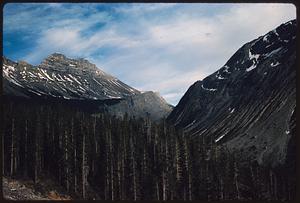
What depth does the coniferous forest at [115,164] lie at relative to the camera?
91.8 feet

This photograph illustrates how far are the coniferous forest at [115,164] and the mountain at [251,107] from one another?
703 inches

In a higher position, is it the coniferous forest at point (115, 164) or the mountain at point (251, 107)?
the mountain at point (251, 107)

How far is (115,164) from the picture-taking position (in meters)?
30.1

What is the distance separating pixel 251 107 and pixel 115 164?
6192 cm

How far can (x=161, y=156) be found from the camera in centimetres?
2934

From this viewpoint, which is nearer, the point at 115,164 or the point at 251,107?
the point at 115,164

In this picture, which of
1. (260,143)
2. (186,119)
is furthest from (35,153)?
(186,119)

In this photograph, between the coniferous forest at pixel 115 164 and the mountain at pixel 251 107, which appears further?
the mountain at pixel 251 107

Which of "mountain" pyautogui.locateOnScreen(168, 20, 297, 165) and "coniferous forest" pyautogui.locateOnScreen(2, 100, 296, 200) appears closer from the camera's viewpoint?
"coniferous forest" pyautogui.locateOnScreen(2, 100, 296, 200)

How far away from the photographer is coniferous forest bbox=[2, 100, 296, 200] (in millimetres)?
27969

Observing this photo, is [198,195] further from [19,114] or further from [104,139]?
[19,114]

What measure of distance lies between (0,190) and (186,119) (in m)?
105

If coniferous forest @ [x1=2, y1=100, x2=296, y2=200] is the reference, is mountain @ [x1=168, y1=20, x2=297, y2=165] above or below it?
above

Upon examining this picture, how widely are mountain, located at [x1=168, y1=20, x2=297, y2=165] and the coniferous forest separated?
58.5ft
